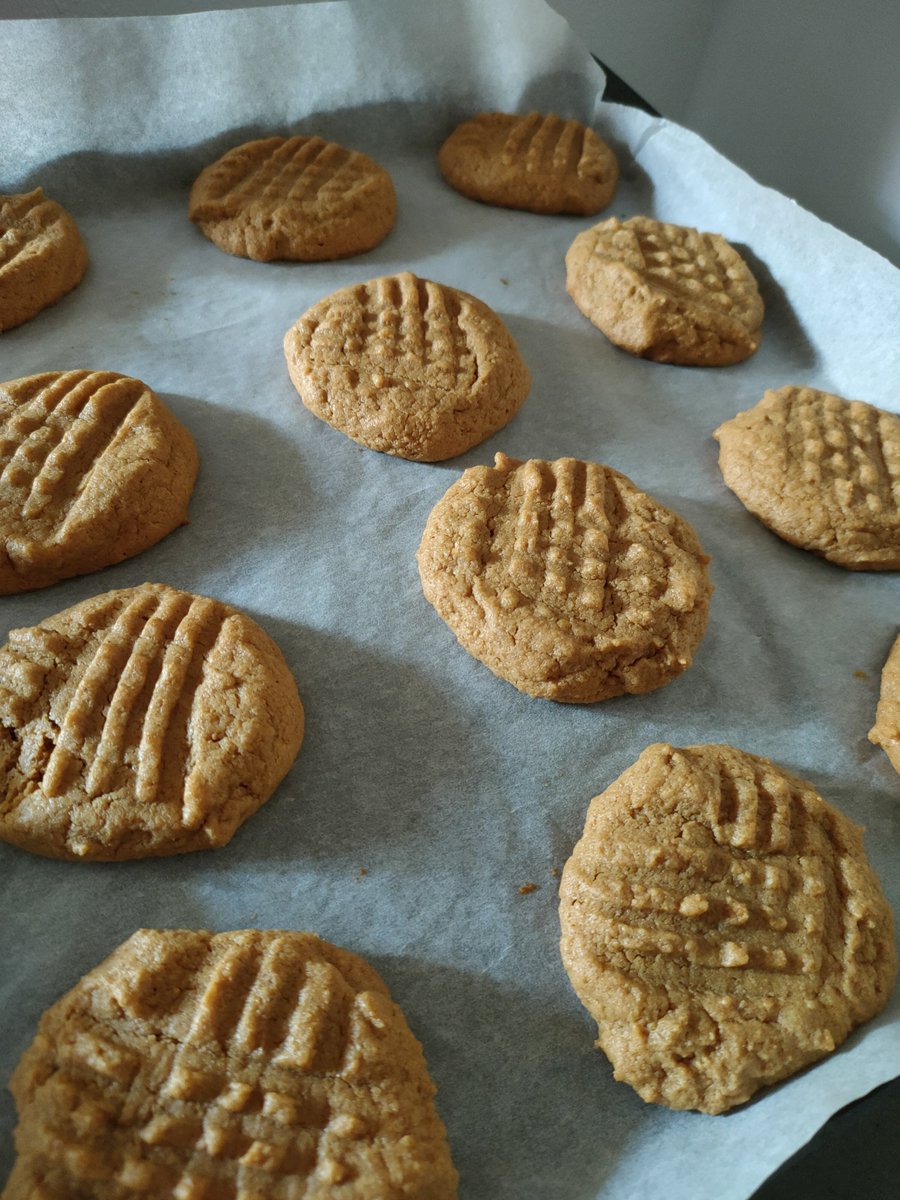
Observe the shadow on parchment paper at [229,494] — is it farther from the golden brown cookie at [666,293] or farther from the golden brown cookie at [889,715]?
the golden brown cookie at [889,715]

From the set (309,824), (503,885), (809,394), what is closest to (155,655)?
(309,824)

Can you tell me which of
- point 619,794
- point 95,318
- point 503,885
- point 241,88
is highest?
point 241,88

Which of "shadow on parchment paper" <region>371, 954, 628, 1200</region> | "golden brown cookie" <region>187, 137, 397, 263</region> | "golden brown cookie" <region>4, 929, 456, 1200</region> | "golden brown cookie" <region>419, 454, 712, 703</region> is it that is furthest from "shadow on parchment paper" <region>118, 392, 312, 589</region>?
"shadow on parchment paper" <region>371, 954, 628, 1200</region>

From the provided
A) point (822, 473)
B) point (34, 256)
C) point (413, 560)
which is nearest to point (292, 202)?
point (34, 256)

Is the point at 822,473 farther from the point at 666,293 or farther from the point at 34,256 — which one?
the point at 34,256

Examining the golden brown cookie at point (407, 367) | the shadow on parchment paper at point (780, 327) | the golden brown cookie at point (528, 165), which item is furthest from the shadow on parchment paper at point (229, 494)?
the shadow on parchment paper at point (780, 327)

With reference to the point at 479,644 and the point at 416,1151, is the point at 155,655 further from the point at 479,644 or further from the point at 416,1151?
the point at 416,1151
